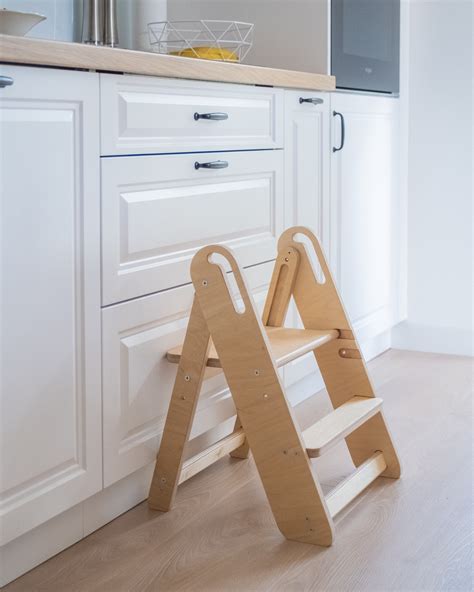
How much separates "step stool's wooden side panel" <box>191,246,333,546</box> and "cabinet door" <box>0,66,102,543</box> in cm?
24

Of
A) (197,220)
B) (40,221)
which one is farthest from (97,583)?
(197,220)

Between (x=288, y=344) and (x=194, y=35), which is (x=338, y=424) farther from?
(x=194, y=35)

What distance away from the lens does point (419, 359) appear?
133 inches

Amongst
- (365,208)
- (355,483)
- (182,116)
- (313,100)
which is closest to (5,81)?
(182,116)

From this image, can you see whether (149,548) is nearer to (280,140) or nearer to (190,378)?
(190,378)

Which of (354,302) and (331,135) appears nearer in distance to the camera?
(331,135)

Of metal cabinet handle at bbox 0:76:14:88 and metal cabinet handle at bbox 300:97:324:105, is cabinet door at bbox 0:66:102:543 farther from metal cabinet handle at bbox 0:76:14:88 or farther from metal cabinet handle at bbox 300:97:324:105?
metal cabinet handle at bbox 300:97:324:105

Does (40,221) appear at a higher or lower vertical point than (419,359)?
higher

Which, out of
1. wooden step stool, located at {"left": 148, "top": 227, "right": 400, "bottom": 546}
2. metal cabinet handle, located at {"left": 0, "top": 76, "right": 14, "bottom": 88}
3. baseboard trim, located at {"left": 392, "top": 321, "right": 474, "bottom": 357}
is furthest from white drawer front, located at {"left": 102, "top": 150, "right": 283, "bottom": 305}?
baseboard trim, located at {"left": 392, "top": 321, "right": 474, "bottom": 357}

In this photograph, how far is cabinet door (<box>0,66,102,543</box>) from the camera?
150 centimetres

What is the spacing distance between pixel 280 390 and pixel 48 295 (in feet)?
1.61

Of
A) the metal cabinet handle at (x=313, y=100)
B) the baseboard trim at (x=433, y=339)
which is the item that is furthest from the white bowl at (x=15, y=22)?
the baseboard trim at (x=433, y=339)

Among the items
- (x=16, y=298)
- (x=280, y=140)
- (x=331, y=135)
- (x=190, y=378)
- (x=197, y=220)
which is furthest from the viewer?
(x=331, y=135)

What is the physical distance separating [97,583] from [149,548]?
165 millimetres
